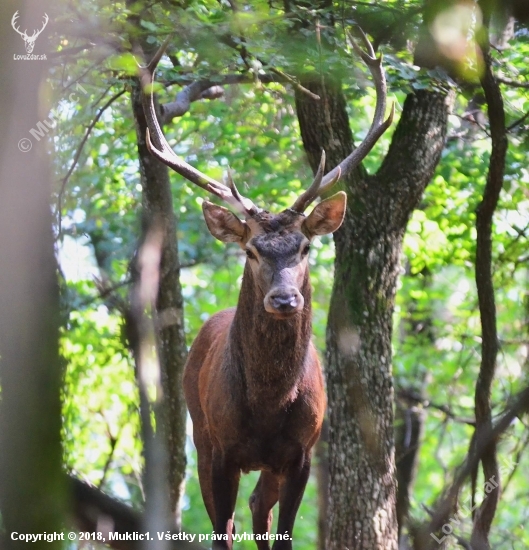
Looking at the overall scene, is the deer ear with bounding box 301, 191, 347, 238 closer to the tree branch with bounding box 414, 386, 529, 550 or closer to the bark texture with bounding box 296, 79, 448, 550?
the bark texture with bounding box 296, 79, 448, 550

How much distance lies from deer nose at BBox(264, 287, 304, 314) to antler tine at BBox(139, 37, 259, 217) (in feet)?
2.99

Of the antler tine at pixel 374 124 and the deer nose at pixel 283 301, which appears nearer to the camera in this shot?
the deer nose at pixel 283 301

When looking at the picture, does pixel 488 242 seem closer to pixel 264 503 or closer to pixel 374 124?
→ pixel 374 124

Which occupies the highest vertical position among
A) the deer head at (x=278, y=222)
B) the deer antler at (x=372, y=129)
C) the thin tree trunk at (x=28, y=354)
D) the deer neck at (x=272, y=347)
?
the deer antler at (x=372, y=129)

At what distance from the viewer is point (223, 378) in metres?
5.82

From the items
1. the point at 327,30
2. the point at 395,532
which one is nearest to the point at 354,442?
the point at 395,532

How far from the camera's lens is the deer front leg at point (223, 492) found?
18.6 feet

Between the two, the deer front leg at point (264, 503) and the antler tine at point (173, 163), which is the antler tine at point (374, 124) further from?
the deer front leg at point (264, 503)

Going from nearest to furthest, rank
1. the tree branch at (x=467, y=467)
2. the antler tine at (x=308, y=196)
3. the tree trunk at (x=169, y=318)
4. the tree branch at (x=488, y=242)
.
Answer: the tree branch at (x=467, y=467) → the antler tine at (x=308, y=196) → the tree branch at (x=488, y=242) → the tree trunk at (x=169, y=318)

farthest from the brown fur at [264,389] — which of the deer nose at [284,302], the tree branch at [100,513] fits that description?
the tree branch at [100,513]

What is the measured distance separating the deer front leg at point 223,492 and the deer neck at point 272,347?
479 millimetres

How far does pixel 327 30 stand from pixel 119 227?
429 centimetres

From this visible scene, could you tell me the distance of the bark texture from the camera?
6.21m

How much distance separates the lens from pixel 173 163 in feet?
19.2
